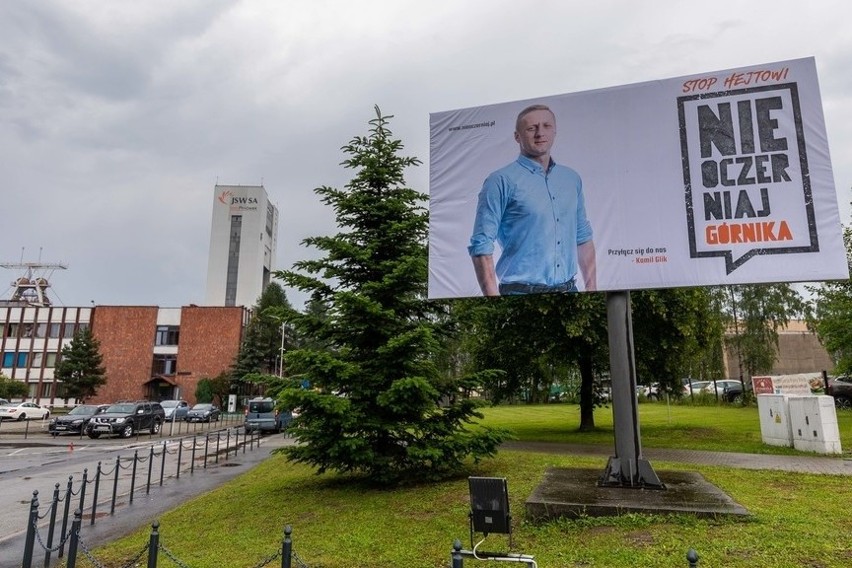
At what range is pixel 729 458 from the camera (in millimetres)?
14250

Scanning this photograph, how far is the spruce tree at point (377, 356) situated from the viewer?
1058 cm

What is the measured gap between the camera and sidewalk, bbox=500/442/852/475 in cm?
1241

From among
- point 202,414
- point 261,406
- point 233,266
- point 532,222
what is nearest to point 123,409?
point 261,406

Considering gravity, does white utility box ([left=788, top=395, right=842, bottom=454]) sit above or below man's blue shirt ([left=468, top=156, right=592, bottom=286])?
below

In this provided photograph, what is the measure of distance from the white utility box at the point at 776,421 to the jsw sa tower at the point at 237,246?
9261 cm

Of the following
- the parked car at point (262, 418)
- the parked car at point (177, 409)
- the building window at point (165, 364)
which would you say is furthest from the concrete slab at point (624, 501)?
the building window at point (165, 364)

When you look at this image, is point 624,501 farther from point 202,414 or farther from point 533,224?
point 202,414

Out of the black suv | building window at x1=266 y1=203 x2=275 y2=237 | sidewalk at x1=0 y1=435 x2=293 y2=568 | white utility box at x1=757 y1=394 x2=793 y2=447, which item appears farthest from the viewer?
building window at x1=266 y1=203 x2=275 y2=237

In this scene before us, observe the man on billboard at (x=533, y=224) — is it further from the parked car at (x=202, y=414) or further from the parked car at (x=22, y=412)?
the parked car at (x=22, y=412)

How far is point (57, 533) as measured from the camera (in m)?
9.78

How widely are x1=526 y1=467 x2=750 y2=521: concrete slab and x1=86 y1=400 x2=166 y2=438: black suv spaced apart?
27.3 m

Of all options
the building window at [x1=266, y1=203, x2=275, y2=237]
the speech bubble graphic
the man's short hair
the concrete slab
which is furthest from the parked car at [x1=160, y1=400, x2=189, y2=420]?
the building window at [x1=266, y1=203, x2=275, y2=237]

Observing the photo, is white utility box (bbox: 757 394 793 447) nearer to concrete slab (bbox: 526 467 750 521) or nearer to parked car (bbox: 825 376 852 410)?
concrete slab (bbox: 526 467 750 521)

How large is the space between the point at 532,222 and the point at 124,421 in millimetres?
27224
